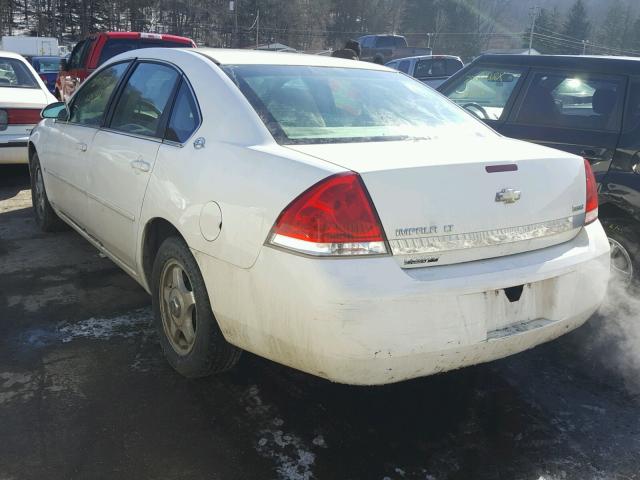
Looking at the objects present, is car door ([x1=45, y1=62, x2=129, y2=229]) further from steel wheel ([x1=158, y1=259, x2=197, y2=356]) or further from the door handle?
steel wheel ([x1=158, y1=259, x2=197, y2=356])

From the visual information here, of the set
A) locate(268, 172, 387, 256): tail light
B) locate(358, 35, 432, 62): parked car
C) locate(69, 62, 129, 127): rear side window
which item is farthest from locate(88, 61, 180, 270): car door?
locate(358, 35, 432, 62): parked car

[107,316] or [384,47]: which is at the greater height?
[384,47]

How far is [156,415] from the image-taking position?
264 centimetres

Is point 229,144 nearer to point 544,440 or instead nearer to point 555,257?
point 555,257

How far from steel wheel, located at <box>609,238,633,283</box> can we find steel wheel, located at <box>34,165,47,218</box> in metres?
4.53

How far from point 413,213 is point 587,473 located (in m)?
1.26

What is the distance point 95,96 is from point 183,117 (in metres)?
1.47

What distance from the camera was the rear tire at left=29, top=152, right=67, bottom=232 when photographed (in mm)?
5148

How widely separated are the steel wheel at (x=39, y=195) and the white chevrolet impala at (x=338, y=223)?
2124mm

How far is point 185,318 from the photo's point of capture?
289 centimetres

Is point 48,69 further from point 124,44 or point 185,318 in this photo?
point 185,318

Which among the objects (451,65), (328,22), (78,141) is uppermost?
(328,22)

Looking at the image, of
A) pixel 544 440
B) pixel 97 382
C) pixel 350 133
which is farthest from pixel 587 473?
pixel 97 382

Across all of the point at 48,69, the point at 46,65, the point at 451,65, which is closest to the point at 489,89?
the point at 451,65
